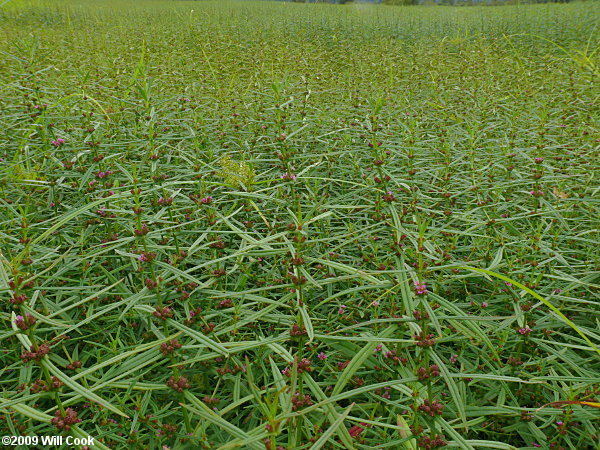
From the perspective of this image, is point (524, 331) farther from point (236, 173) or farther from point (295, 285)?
point (236, 173)

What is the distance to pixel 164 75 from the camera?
4.45 meters

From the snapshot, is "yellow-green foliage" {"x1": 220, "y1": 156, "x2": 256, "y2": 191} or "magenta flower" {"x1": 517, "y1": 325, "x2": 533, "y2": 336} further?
"yellow-green foliage" {"x1": 220, "y1": 156, "x2": 256, "y2": 191}

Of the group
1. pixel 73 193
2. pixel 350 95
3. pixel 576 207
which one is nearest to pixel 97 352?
pixel 73 193

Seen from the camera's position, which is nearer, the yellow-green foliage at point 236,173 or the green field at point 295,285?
the green field at point 295,285

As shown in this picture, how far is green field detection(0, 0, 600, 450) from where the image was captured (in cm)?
123

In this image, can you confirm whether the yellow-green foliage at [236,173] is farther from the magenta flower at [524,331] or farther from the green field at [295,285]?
the magenta flower at [524,331]

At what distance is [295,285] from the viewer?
125 cm

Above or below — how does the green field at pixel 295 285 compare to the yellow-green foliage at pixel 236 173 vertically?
below

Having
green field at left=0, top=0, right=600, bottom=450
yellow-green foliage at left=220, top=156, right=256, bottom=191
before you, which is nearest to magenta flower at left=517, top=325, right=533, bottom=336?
green field at left=0, top=0, right=600, bottom=450

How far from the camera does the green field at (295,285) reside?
123cm

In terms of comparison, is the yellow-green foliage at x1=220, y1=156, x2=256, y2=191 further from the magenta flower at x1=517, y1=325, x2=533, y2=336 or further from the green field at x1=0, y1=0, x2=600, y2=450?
the magenta flower at x1=517, y1=325, x2=533, y2=336

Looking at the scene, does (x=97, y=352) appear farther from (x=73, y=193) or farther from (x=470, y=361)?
(x=470, y=361)

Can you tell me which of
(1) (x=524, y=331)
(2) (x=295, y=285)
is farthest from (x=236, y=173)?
(1) (x=524, y=331)

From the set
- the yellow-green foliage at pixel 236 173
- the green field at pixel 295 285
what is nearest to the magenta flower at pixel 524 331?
the green field at pixel 295 285
